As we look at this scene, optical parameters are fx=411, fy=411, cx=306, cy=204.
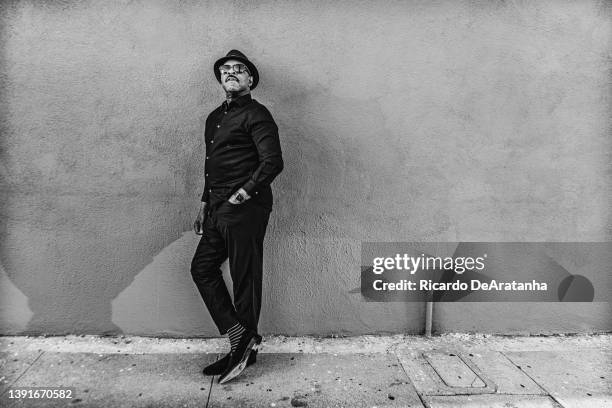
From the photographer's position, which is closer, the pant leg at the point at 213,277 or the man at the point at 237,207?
the man at the point at 237,207

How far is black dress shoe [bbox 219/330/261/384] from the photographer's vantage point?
2863mm

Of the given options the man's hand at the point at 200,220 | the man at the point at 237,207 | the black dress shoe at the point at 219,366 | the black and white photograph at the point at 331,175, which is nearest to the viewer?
the man at the point at 237,207

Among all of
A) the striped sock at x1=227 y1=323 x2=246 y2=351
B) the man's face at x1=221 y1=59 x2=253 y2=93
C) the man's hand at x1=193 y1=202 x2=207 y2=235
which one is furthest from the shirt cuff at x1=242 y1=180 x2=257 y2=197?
the striped sock at x1=227 y1=323 x2=246 y2=351

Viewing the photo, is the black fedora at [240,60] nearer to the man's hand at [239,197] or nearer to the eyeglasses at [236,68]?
the eyeglasses at [236,68]

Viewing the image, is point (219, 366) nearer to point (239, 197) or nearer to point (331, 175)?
point (239, 197)

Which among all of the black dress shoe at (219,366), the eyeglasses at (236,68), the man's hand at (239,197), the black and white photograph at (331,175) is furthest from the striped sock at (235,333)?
the eyeglasses at (236,68)

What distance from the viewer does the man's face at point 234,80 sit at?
117 inches

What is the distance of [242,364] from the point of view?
9.52ft

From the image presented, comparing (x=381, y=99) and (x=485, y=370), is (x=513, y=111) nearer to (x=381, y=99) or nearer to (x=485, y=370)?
(x=381, y=99)

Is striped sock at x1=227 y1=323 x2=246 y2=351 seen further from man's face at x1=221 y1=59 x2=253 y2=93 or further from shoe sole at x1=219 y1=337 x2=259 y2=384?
man's face at x1=221 y1=59 x2=253 y2=93

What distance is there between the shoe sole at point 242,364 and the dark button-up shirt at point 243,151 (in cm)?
107

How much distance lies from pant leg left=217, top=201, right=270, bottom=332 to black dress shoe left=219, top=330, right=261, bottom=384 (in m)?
0.08

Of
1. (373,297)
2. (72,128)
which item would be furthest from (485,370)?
(72,128)

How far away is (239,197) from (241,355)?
1.13 m
